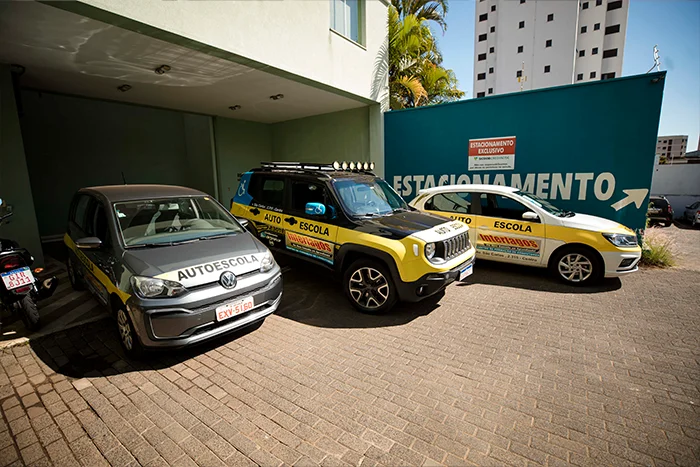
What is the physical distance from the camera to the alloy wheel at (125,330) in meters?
3.34

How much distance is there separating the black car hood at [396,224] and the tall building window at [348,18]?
5998 millimetres

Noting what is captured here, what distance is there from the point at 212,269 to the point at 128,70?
5332mm

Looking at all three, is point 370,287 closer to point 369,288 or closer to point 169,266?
point 369,288

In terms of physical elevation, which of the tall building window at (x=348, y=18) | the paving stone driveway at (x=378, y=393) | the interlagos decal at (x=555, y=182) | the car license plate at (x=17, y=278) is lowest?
the paving stone driveway at (x=378, y=393)

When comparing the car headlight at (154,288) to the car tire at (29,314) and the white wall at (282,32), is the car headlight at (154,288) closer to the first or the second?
the car tire at (29,314)

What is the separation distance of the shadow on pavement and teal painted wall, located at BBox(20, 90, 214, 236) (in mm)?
9017

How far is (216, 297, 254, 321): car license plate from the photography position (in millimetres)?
3311

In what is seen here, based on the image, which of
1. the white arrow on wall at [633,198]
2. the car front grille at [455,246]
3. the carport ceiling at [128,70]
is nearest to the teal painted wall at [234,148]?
the carport ceiling at [128,70]

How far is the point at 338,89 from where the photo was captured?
8352 millimetres

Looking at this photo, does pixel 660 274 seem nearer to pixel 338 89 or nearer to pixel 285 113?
pixel 338 89

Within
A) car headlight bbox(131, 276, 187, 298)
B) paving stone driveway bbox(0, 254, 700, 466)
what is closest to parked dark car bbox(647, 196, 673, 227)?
paving stone driveway bbox(0, 254, 700, 466)

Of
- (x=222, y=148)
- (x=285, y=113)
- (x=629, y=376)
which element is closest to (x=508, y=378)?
(x=629, y=376)

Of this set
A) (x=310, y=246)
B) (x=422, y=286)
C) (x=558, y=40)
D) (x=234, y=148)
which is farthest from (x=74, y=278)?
(x=558, y=40)

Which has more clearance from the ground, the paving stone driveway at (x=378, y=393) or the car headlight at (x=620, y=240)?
the car headlight at (x=620, y=240)
